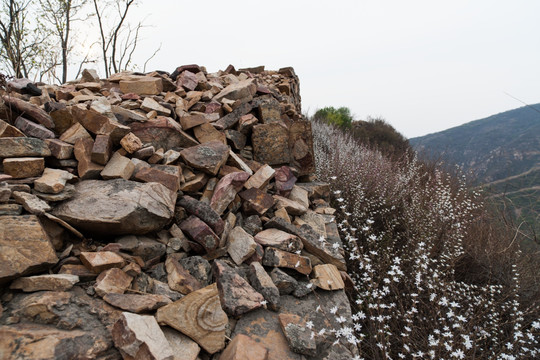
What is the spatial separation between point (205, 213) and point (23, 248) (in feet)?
3.76

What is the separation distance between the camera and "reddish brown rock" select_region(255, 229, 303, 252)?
8.54 feet

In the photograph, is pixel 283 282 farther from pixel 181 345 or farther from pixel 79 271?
pixel 79 271

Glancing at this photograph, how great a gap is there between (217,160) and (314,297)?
1512mm

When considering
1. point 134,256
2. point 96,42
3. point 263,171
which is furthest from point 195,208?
point 96,42

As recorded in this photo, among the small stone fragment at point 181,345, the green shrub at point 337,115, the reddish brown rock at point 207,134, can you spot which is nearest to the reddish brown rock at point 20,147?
the reddish brown rock at point 207,134

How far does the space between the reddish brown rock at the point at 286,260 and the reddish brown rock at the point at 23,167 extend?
1.76m

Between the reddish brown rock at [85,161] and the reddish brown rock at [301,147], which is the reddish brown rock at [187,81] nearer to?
the reddish brown rock at [301,147]

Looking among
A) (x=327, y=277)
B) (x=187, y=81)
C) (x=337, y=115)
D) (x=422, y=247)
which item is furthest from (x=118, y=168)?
(x=337, y=115)

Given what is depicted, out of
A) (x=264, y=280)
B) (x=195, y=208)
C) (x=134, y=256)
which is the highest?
(x=195, y=208)

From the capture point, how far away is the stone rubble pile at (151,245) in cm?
164

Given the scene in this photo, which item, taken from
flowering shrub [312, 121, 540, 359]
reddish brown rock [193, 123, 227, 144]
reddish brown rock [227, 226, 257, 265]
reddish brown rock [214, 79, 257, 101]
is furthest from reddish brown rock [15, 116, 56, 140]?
flowering shrub [312, 121, 540, 359]

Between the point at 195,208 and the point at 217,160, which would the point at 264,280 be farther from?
the point at 217,160

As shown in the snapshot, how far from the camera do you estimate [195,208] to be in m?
2.52

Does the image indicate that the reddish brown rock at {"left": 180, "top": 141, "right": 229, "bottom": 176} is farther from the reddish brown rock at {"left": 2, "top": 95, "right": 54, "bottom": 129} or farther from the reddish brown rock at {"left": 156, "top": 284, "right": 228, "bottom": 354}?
the reddish brown rock at {"left": 156, "top": 284, "right": 228, "bottom": 354}
